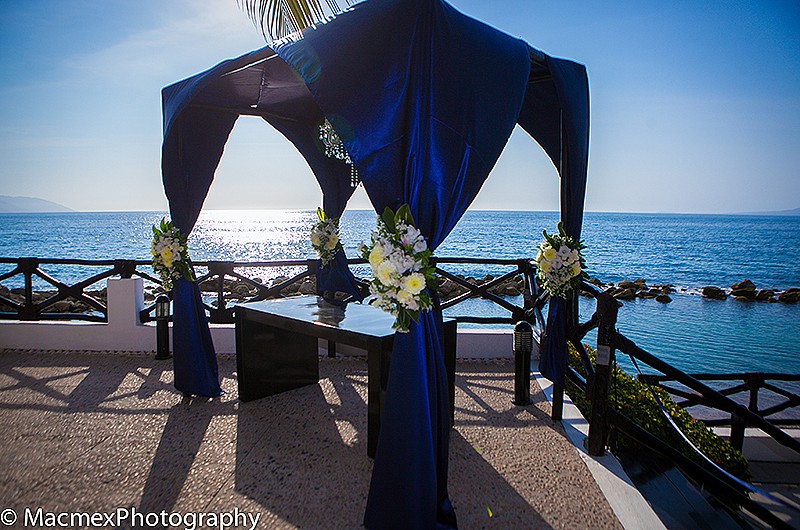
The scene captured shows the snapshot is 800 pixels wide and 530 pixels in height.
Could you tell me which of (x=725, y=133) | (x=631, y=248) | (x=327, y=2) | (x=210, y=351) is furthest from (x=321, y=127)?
(x=631, y=248)

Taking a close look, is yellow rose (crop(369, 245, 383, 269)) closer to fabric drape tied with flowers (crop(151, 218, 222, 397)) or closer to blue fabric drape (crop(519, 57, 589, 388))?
blue fabric drape (crop(519, 57, 589, 388))

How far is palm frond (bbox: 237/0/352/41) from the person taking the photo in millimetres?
3760

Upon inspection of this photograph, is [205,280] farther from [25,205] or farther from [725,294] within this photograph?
[25,205]

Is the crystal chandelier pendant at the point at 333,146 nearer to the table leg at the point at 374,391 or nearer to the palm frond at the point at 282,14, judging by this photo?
the palm frond at the point at 282,14

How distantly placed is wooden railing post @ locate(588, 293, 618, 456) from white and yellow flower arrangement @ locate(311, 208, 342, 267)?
3.04 m

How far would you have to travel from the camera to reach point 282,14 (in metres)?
3.91

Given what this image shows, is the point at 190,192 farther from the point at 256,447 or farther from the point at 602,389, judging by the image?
the point at 602,389

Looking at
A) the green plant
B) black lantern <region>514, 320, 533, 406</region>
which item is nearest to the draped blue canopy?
black lantern <region>514, 320, 533, 406</region>

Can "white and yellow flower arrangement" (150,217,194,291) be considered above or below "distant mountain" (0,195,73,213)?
below

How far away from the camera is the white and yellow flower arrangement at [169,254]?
420cm

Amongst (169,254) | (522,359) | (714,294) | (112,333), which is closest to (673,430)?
(522,359)

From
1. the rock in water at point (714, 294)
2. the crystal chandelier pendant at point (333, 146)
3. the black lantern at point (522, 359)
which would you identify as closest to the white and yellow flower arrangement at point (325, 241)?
the crystal chandelier pendant at point (333, 146)

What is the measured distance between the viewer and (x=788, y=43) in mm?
28891

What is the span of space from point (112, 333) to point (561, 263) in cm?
498
